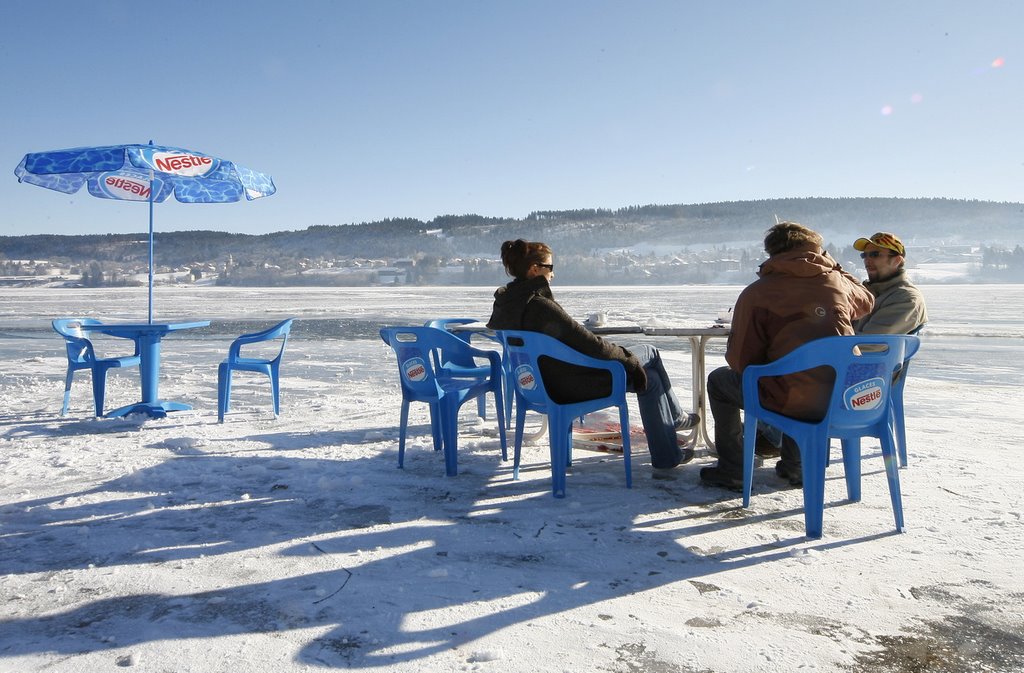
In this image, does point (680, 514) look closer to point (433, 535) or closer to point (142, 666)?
point (433, 535)

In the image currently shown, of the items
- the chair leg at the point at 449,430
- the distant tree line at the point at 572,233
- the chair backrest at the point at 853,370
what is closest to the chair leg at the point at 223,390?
the chair leg at the point at 449,430

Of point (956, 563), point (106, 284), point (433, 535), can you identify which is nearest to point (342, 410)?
point (433, 535)

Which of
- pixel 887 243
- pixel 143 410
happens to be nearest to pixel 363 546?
pixel 887 243

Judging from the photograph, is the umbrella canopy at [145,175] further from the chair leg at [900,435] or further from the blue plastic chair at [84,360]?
the chair leg at [900,435]

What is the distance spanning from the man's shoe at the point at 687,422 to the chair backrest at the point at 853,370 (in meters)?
1.18

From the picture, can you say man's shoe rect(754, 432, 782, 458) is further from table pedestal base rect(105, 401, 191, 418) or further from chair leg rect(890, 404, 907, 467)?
table pedestal base rect(105, 401, 191, 418)

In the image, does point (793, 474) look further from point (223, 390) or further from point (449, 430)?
point (223, 390)

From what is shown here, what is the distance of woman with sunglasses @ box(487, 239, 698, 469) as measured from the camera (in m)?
3.83

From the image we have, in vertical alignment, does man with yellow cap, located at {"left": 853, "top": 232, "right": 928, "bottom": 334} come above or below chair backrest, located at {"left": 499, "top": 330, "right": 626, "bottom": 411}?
above

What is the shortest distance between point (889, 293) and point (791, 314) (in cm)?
139

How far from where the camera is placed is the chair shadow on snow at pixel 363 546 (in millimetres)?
2326

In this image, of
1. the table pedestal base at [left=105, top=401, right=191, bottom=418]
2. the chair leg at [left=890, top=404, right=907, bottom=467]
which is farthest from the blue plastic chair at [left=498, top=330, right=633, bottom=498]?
the table pedestal base at [left=105, top=401, right=191, bottom=418]

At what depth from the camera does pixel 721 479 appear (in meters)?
3.82

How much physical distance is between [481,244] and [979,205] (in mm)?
83854
